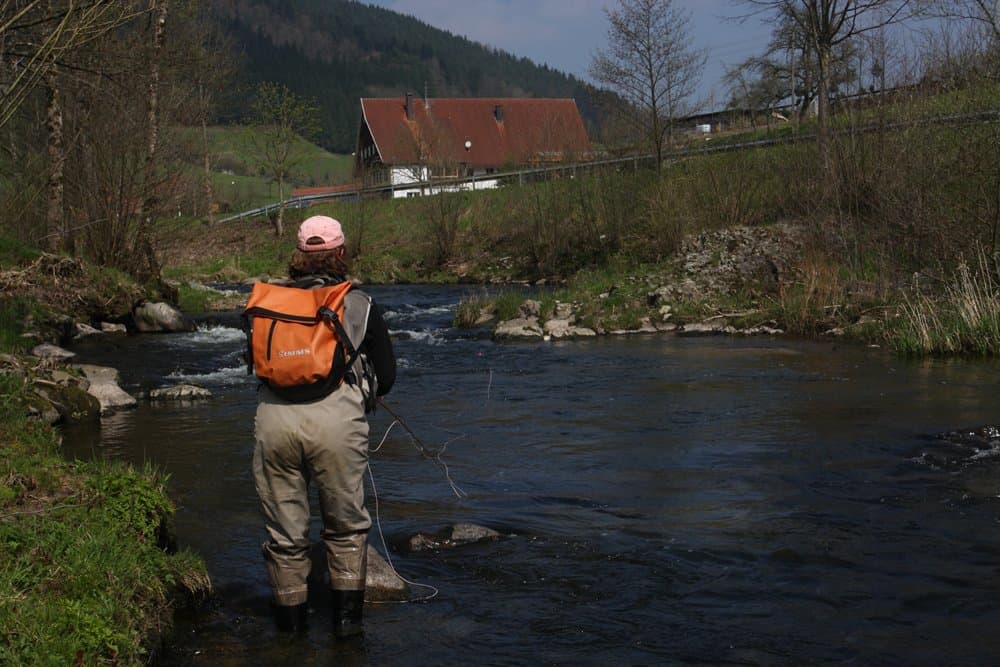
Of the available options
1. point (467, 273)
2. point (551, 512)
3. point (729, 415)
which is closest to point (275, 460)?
point (551, 512)

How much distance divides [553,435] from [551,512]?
294 cm

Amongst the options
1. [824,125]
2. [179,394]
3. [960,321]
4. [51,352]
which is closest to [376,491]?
[179,394]

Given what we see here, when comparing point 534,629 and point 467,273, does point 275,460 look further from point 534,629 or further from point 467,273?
point 467,273

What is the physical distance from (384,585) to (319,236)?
2165mm

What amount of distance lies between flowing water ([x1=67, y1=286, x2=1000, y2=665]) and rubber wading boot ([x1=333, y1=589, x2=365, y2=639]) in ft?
0.31

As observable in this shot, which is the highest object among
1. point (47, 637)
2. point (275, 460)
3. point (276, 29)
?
point (276, 29)

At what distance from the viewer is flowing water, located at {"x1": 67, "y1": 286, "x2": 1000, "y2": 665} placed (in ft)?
18.3

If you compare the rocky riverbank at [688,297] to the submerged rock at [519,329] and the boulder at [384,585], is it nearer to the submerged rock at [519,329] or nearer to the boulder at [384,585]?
the submerged rock at [519,329]

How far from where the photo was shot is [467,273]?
3734cm

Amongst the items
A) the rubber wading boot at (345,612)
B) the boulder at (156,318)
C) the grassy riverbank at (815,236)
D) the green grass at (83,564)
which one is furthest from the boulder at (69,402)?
the grassy riverbank at (815,236)

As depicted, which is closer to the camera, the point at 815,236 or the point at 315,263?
the point at 315,263

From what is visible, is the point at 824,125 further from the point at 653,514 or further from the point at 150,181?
the point at 653,514

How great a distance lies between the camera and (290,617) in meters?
5.56

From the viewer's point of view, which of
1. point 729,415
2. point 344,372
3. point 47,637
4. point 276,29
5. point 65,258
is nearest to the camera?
point 47,637
